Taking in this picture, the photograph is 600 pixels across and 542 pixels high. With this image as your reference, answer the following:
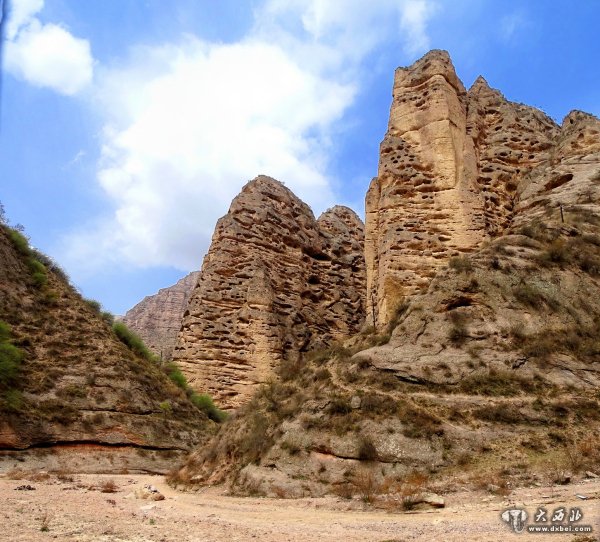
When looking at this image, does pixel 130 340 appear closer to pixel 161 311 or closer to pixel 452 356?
pixel 452 356

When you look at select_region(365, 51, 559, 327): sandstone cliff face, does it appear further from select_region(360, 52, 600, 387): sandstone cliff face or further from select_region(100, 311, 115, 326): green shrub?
select_region(100, 311, 115, 326): green shrub

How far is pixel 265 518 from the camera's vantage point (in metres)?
7.63

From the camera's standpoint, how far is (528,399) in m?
11.1

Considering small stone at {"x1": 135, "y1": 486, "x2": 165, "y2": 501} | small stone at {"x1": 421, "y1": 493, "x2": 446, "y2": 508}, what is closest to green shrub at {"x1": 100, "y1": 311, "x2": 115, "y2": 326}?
small stone at {"x1": 135, "y1": 486, "x2": 165, "y2": 501}

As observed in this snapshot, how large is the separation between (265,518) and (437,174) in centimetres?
1651

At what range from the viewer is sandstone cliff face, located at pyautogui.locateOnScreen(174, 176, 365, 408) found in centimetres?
2678

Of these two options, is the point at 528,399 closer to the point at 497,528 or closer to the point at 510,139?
the point at 497,528

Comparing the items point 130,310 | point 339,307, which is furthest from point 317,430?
point 130,310

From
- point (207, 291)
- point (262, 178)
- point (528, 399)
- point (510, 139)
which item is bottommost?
point (528, 399)

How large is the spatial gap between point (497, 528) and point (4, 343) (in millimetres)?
17099

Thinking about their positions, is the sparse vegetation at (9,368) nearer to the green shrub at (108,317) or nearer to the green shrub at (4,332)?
the green shrub at (4,332)

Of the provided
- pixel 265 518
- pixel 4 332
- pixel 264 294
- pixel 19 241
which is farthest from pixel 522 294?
pixel 19 241

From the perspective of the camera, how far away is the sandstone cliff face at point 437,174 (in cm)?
2000

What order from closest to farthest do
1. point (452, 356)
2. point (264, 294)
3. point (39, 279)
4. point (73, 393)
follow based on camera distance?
point (452, 356) → point (73, 393) → point (39, 279) → point (264, 294)
